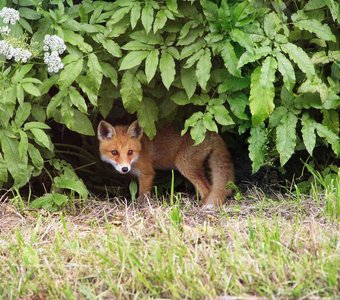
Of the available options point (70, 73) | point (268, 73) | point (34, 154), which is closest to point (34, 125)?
point (34, 154)

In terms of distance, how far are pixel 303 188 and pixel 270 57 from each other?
1497 mm

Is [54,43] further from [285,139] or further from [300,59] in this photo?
[285,139]

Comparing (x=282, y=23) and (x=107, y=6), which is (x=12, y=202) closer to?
(x=107, y=6)

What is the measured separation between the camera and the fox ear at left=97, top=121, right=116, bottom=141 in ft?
23.4

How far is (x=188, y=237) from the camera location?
508 cm

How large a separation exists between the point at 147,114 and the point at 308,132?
1.38m

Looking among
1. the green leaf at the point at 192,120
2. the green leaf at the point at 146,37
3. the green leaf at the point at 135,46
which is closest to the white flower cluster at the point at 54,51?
the green leaf at the point at 135,46

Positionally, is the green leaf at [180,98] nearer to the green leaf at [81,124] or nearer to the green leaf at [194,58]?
the green leaf at [194,58]

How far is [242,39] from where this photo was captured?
18.2ft

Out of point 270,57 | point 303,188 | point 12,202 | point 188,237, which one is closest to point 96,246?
point 188,237

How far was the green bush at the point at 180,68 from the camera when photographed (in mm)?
5699

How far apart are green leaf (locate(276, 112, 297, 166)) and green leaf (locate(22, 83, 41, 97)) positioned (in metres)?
1.94

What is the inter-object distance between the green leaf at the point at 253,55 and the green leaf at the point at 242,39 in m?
0.04

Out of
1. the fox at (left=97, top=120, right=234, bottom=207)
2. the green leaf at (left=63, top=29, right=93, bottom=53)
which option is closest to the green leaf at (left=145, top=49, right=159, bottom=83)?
the green leaf at (left=63, top=29, right=93, bottom=53)
